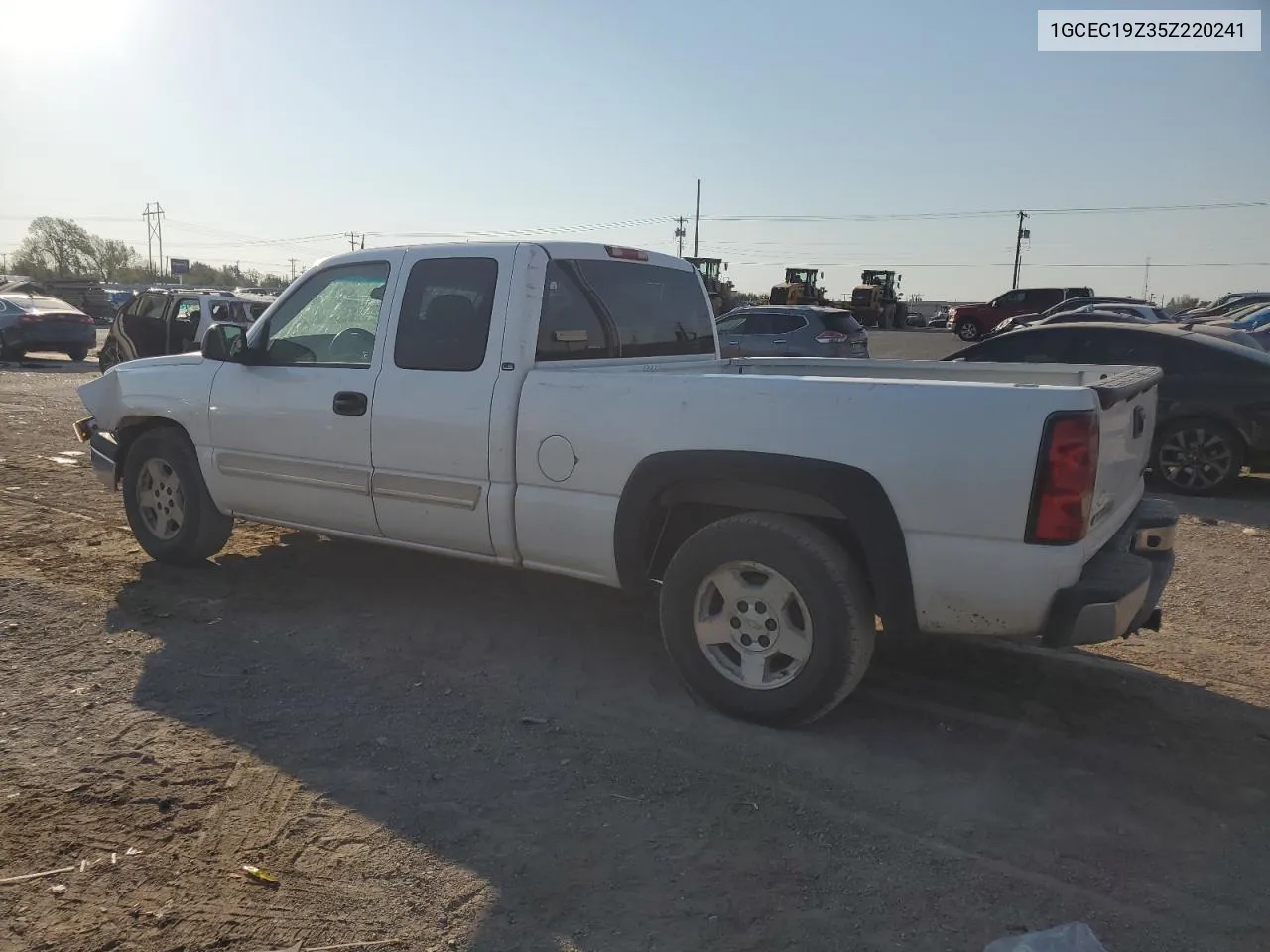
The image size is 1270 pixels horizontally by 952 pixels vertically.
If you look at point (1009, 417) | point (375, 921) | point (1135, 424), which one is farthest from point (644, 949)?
point (1135, 424)

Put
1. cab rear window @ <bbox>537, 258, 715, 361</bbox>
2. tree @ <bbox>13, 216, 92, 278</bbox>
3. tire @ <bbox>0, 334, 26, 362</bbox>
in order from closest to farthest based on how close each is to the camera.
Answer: cab rear window @ <bbox>537, 258, 715, 361</bbox>
tire @ <bbox>0, 334, 26, 362</bbox>
tree @ <bbox>13, 216, 92, 278</bbox>

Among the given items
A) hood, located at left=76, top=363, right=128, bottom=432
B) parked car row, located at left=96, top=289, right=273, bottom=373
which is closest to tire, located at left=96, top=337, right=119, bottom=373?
parked car row, located at left=96, top=289, right=273, bottom=373

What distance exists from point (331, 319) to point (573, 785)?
118 inches

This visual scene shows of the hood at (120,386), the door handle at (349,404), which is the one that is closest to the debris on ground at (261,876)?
the door handle at (349,404)

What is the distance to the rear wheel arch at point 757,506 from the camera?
3.56m

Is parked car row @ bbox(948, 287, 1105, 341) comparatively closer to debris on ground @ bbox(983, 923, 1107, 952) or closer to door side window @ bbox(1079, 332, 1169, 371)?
door side window @ bbox(1079, 332, 1169, 371)

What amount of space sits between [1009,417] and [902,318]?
164 feet

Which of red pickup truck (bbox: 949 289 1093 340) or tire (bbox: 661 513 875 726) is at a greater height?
red pickup truck (bbox: 949 289 1093 340)

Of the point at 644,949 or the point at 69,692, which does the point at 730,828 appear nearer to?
the point at 644,949

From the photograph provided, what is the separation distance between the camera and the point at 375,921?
2.71 meters

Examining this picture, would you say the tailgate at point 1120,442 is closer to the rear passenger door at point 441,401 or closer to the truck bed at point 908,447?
the truck bed at point 908,447

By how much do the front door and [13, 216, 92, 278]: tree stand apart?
94527 millimetres

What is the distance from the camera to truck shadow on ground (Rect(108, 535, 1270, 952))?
9.16 ft

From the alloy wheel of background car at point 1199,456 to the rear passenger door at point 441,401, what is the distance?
22.2ft
